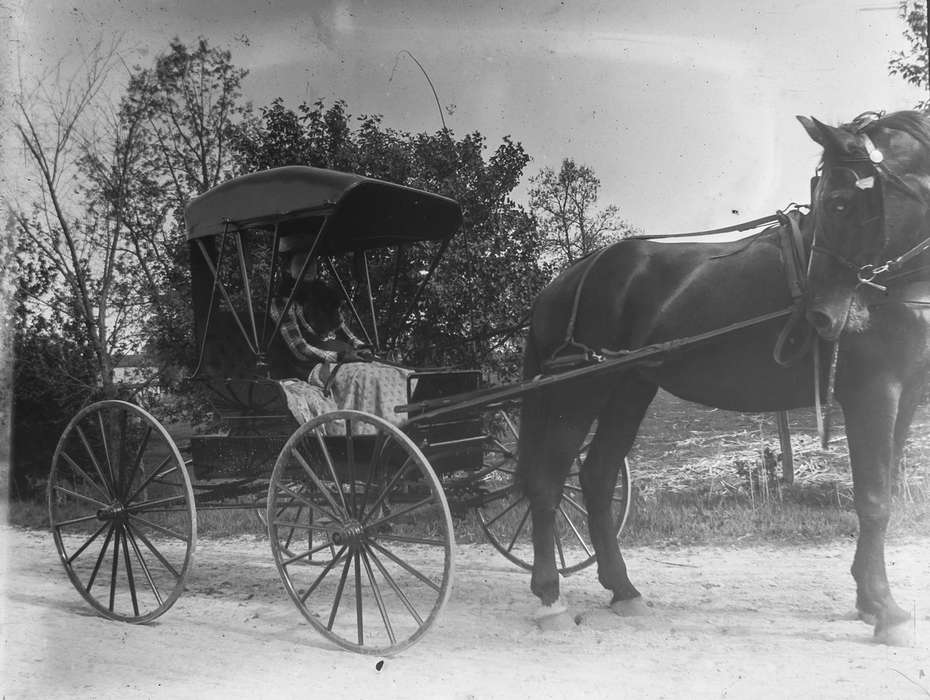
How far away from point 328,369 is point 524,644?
178cm

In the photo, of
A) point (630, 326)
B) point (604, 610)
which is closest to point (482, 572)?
point (604, 610)

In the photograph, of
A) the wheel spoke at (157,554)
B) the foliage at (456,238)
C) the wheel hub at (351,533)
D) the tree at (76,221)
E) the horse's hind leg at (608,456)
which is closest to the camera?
the wheel hub at (351,533)

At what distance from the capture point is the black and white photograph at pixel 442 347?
122 inches

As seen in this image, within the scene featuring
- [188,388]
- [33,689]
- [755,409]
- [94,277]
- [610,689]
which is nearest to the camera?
[610,689]

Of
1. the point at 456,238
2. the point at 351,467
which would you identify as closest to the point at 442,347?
the point at 456,238

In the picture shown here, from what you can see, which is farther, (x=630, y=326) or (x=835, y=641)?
(x=630, y=326)

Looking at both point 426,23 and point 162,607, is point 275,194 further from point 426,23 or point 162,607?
point 162,607

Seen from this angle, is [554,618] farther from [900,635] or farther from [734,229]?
[734,229]

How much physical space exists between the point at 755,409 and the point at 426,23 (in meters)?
2.56

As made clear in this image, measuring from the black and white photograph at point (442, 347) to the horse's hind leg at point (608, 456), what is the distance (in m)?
0.02

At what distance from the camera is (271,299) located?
407cm

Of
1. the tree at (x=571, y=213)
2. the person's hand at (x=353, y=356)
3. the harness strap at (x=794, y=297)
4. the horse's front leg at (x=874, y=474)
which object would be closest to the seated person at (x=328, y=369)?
the person's hand at (x=353, y=356)

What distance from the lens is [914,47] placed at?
317 centimetres

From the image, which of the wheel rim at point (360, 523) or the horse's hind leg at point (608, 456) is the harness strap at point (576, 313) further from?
the wheel rim at point (360, 523)
